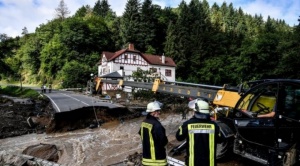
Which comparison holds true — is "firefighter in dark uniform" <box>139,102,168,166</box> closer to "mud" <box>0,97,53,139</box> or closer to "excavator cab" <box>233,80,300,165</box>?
"excavator cab" <box>233,80,300,165</box>

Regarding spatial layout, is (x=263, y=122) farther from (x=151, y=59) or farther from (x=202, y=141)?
(x=151, y=59)

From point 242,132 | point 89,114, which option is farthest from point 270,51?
point 242,132

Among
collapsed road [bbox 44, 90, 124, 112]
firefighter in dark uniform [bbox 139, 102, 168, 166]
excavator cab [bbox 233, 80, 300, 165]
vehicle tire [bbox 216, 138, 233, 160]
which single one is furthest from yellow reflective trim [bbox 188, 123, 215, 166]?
collapsed road [bbox 44, 90, 124, 112]

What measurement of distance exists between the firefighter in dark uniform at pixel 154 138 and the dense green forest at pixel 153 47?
123 ft

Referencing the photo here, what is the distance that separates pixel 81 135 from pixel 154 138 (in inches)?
464

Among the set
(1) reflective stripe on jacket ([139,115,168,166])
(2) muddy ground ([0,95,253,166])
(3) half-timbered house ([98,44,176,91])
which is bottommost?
(2) muddy ground ([0,95,253,166])

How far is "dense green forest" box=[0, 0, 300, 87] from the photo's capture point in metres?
46.1

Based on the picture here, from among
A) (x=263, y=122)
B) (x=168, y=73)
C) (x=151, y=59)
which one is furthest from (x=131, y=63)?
(x=263, y=122)

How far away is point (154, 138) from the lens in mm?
4773

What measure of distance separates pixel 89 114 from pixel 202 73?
37.8 meters

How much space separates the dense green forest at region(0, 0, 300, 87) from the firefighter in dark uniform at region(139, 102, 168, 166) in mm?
A: 37370

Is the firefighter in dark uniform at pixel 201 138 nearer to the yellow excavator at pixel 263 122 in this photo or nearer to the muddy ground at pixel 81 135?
the yellow excavator at pixel 263 122

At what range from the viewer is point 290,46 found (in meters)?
35.0

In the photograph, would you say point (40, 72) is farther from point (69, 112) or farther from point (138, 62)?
point (69, 112)
